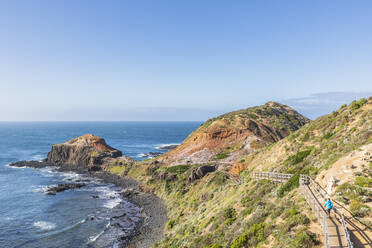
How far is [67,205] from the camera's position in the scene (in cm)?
5131

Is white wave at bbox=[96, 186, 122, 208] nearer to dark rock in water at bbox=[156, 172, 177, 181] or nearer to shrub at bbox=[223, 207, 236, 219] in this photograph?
dark rock in water at bbox=[156, 172, 177, 181]

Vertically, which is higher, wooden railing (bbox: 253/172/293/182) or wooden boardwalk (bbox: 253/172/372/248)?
wooden boardwalk (bbox: 253/172/372/248)

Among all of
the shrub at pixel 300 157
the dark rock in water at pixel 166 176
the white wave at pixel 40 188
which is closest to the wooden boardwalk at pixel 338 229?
the shrub at pixel 300 157

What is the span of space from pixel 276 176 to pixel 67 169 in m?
86.9

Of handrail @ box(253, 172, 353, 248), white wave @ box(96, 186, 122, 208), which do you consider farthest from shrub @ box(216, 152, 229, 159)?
handrail @ box(253, 172, 353, 248)

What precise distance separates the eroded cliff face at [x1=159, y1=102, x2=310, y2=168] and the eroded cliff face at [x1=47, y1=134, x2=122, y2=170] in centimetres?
3004

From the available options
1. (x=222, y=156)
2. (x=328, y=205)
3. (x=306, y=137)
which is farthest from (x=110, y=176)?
(x=328, y=205)

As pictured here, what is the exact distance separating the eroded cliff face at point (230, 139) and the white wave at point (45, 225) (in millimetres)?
34933

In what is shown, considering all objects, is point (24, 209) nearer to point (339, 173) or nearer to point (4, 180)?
point (4, 180)

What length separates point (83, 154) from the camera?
94.2m

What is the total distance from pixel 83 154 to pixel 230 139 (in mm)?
64285

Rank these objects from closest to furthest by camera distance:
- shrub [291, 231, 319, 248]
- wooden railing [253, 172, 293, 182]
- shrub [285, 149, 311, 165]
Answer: shrub [291, 231, 319, 248]
wooden railing [253, 172, 293, 182]
shrub [285, 149, 311, 165]

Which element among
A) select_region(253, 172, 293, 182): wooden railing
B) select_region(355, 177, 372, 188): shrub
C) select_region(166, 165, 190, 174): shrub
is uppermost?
select_region(355, 177, 372, 188): shrub

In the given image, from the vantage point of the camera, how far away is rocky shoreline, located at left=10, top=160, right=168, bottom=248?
3559cm
